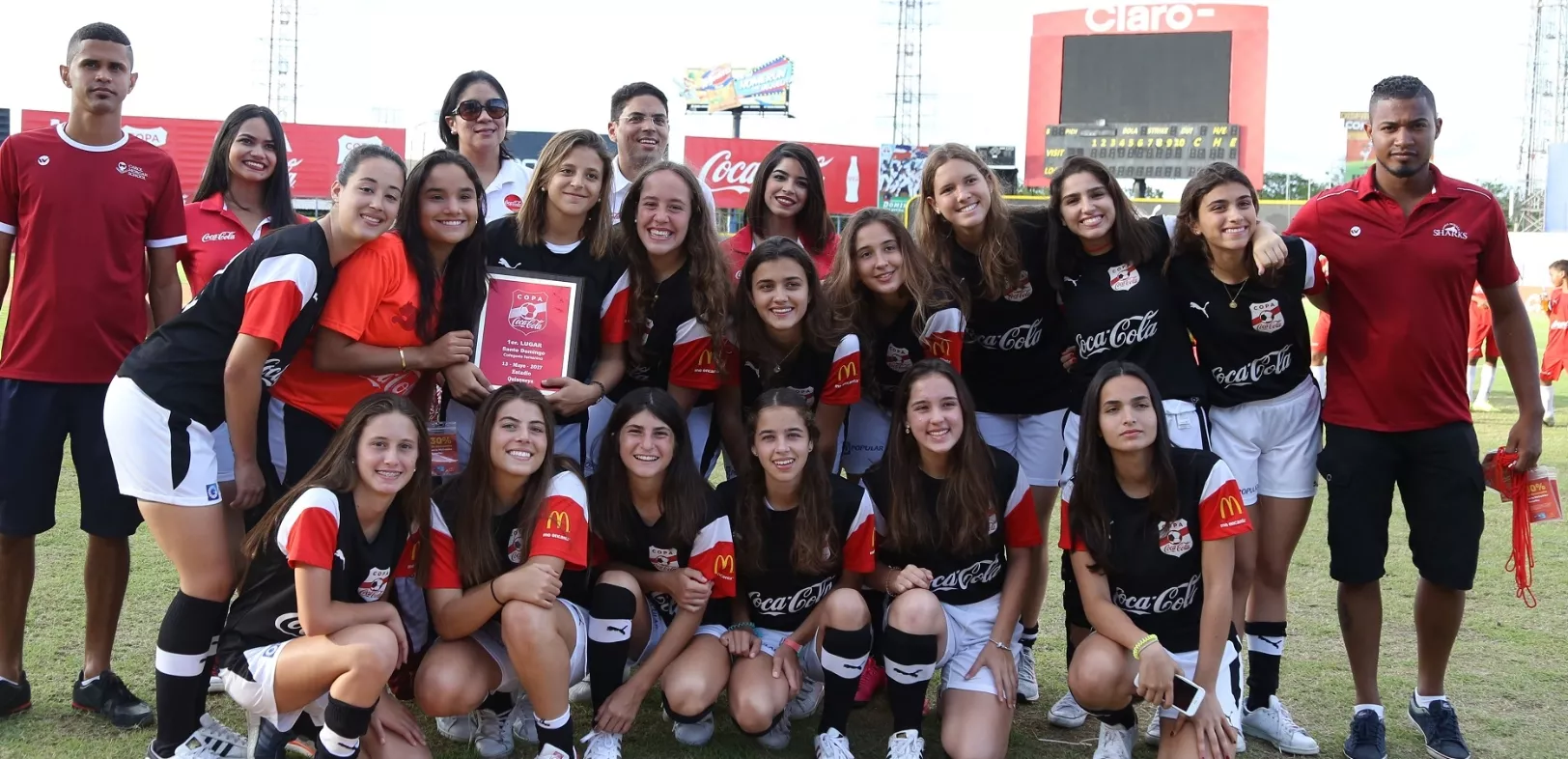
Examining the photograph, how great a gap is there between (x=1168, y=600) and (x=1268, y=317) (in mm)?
1000

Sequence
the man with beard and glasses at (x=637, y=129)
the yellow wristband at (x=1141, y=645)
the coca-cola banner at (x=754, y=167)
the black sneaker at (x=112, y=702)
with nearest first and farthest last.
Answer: the yellow wristband at (x=1141, y=645) → the black sneaker at (x=112, y=702) → the man with beard and glasses at (x=637, y=129) → the coca-cola banner at (x=754, y=167)

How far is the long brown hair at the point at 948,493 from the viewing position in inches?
152

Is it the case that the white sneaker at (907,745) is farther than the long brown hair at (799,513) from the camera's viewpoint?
No

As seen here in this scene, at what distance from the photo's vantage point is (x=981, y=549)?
12.9 feet

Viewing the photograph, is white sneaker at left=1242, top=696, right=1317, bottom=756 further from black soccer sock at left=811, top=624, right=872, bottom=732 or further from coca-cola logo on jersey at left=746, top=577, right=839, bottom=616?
coca-cola logo on jersey at left=746, top=577, right=839, bottom=616

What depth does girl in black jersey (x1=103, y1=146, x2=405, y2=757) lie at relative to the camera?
3439 mm

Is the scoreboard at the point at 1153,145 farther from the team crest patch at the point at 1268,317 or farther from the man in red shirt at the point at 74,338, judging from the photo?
the man in red shirt at the point at 74,338

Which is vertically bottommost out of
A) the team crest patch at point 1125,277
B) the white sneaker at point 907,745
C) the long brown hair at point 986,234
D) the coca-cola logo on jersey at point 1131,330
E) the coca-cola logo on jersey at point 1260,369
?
the white sneaker at point 907,745

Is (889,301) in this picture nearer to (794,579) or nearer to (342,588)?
(794,579)

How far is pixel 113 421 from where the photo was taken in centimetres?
348

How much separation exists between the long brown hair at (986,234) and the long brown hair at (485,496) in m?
1.56

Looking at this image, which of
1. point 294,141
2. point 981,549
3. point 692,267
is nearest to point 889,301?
point 692,267

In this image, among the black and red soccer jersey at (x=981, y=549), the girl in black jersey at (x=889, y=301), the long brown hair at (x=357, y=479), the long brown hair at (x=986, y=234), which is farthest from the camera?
the long brown hair at (x=986, y=234)

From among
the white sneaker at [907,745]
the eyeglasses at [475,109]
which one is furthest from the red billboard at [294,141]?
the white sneaker at [907,745]
